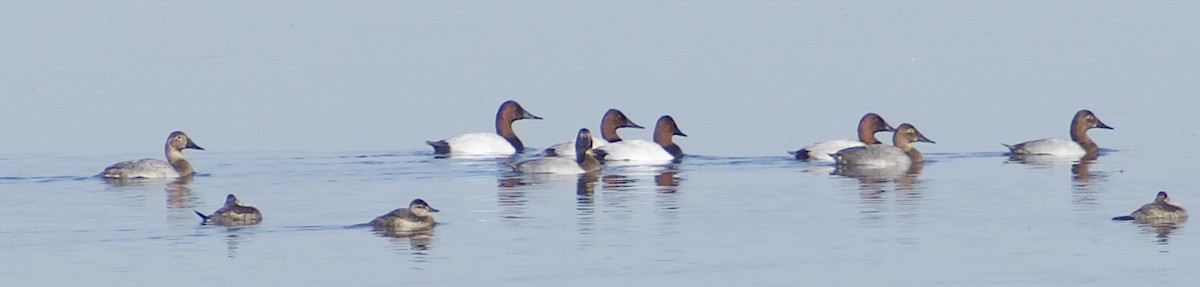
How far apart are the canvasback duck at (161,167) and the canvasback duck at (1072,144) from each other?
24.4 feet

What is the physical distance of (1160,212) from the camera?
639 inches

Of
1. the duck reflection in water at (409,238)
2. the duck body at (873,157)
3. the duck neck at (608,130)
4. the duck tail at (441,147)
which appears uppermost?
the duck neck at (608,130)

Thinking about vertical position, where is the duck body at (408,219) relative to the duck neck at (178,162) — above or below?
below

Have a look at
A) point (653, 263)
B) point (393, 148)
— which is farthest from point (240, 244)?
point (393, 148)

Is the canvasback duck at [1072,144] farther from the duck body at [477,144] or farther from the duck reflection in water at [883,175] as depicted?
the duck body at [477,144]

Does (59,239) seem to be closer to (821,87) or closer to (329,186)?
(329,186)

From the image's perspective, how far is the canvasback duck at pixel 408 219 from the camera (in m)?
16.2

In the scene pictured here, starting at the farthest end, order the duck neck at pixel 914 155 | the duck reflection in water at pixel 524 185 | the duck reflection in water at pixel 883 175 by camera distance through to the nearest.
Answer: the duck neck at pixel 914 155 < the duck reflection in water at pixel 883 175 < the duck reflection in water at pixel 524 185

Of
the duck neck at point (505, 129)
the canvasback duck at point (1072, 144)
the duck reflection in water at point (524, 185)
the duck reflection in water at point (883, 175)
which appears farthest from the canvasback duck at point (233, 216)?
the duck neck at point (505, 129)

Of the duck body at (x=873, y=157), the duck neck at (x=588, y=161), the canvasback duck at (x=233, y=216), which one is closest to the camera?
the canvasback duck at (x=233, y=216)

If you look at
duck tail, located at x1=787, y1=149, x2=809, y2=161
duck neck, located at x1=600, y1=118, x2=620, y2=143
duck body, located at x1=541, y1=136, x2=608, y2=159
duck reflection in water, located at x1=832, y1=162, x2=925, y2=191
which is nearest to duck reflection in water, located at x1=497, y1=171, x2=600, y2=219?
duck body, located at x1=541, y1=136, x2=608, y2=159

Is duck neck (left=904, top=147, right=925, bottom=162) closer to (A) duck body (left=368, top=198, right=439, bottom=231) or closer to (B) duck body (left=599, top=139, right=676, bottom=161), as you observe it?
(B) duck body (left=599, top=139, right=676, bottom=161)

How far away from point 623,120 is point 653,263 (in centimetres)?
1098

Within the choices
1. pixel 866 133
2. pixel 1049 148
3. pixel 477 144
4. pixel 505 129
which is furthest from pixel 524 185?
pixel 505 129
